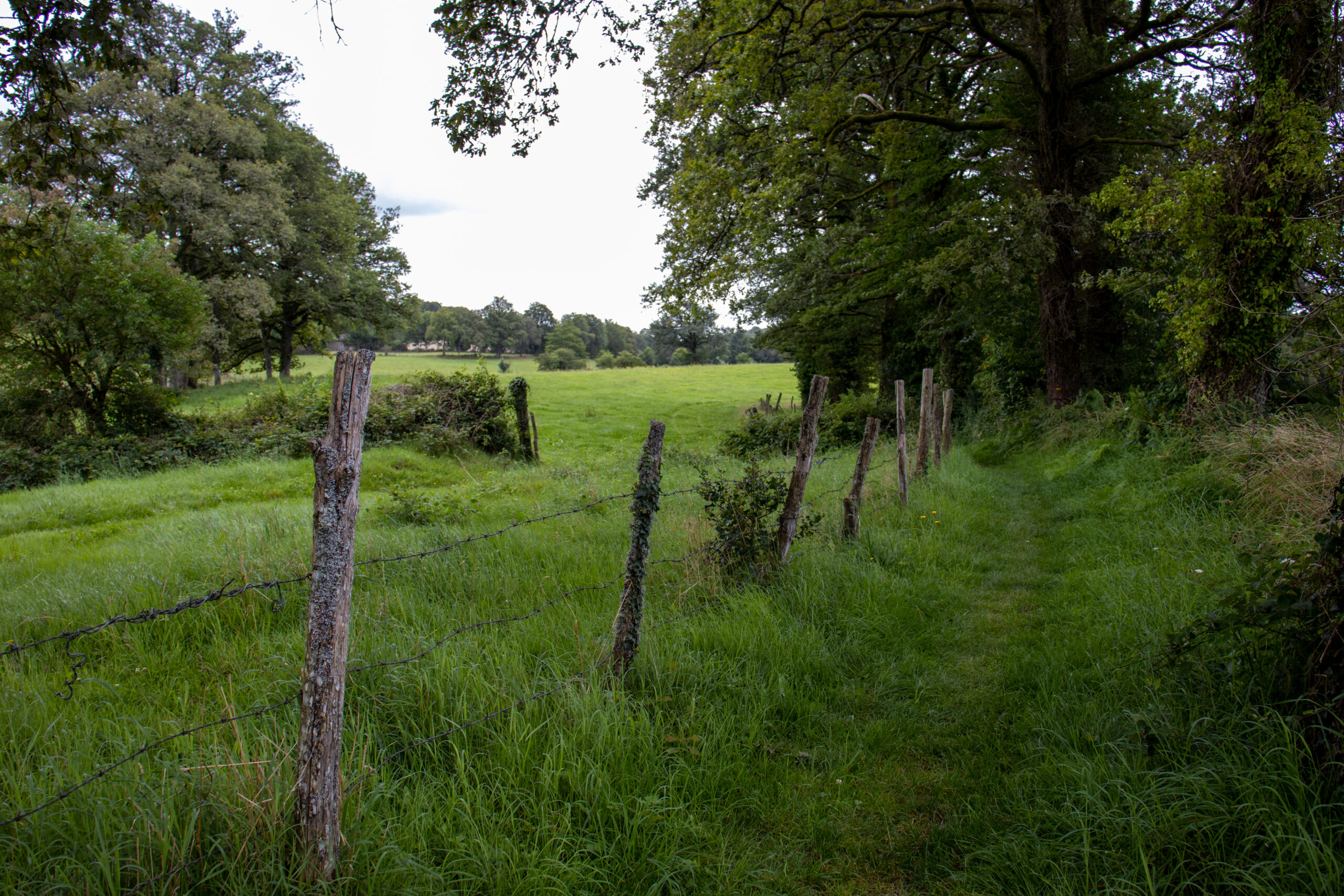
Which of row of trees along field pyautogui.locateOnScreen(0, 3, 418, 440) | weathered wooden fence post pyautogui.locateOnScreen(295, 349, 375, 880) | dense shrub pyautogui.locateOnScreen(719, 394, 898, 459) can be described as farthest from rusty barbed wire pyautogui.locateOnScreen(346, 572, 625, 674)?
dense shrub pyautogui.locateOnScreen(719, 394, 898, 459)

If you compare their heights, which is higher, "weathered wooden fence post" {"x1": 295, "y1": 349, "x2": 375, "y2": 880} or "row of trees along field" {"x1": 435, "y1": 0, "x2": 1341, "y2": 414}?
"row of trees along field" {"x1": 435, "y1": 0, "x2": 1341, "y2": 414}

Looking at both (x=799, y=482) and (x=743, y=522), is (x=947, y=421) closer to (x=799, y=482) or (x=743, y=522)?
(x=799, y=482)

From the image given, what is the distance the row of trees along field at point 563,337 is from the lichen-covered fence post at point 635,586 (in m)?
69.0

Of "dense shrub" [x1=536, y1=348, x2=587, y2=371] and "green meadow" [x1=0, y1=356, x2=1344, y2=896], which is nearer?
"green meadow" [x1=0, y1=356, x2=1344, y2=896]

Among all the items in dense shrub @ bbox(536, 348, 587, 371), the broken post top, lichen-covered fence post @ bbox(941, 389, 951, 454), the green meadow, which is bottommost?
the green meadow

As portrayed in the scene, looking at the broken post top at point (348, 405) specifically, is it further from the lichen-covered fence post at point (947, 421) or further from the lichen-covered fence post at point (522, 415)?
the lichen-covered fence post at point (522, 415)

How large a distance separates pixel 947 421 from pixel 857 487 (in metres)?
8.84

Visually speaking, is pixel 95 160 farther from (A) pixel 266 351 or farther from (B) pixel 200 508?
(A) pixel 266 351

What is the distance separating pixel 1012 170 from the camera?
1662 centimetres

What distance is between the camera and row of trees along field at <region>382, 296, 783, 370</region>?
91.1 metres

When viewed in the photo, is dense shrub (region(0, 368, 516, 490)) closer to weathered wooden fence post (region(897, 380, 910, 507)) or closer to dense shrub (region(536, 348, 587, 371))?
weathered wooden fence post (region(897, 380, 910, 507))

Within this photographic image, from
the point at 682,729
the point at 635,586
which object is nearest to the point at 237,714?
the point at 635,586

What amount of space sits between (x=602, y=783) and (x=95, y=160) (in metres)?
8.49

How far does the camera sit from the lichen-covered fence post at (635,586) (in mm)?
3953
